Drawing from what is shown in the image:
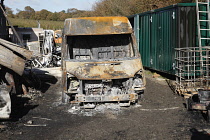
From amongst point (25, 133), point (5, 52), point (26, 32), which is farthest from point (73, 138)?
point (26, 32)

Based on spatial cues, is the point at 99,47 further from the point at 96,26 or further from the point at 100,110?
the point at 100,110

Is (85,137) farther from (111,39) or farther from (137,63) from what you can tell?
(111,39)

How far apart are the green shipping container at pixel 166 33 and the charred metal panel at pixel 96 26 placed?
269cm

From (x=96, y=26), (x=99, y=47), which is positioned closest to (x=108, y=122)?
(x=96, y=26)

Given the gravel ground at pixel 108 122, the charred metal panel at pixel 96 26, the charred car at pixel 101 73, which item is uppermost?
the charred metal panel at pixel 96 26

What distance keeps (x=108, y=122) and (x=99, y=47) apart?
3.52m

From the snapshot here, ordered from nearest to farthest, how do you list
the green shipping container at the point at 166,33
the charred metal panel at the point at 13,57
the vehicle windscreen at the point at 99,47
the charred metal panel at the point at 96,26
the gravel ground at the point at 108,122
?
the gravel ground at the point at 108,122 → the charred metal panel at the point at 13,57 → the charred metal panel at the point at 96,26 → the vehicle windscreen at the point at 99,47 → the green shipping container at the point at 166,33

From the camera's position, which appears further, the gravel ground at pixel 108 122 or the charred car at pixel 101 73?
the charred car at pixel 101 73

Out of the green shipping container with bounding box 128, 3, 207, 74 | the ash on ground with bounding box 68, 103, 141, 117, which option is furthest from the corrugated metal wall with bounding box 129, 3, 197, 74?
the ash on ground with bounding box 68, 103, 141, 117

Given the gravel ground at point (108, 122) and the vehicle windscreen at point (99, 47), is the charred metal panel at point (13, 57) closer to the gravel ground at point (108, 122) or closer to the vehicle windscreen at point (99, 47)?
the gravel ground at point (108, 122)

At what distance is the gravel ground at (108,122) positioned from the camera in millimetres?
5480

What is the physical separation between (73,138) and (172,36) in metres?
6.67

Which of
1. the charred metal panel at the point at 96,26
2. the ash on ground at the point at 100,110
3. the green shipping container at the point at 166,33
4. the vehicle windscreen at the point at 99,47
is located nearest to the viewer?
the ash on ground at the point at 100,110

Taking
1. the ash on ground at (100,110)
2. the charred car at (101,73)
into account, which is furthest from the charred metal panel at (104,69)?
the ash on ground at (100,110)
